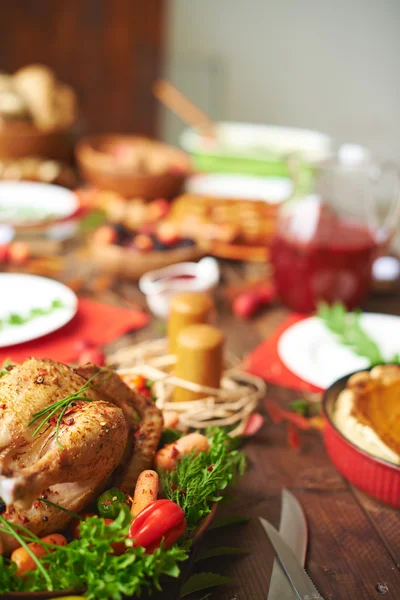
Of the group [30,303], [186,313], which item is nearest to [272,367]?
[186,313]

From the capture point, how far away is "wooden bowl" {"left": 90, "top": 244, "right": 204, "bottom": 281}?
205 cm

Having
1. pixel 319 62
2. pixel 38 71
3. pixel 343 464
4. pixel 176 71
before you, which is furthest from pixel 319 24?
pixel 343 464

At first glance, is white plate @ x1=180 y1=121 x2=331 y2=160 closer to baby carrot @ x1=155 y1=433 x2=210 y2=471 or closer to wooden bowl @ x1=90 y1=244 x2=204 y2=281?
wooden bowl @ x1=90 y1=244 x2=204 y2=281

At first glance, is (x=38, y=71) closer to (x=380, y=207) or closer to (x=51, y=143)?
(x=51, y=143)

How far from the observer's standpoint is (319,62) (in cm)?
653

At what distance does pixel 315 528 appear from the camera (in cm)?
107

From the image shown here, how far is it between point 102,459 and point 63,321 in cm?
91

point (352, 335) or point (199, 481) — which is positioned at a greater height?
point (199, 481)

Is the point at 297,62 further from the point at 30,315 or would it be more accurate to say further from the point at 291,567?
the point at 291,567

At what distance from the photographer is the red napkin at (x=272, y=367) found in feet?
5.05

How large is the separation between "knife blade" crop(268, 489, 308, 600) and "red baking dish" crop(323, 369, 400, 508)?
11cm

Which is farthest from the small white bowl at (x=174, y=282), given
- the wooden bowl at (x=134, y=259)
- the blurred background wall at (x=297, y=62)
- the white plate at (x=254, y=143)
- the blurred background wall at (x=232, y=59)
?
the blurred background wall at (x=297, y=62)

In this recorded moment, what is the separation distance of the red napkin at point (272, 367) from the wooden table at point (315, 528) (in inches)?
7.8

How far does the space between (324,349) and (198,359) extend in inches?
17.6
